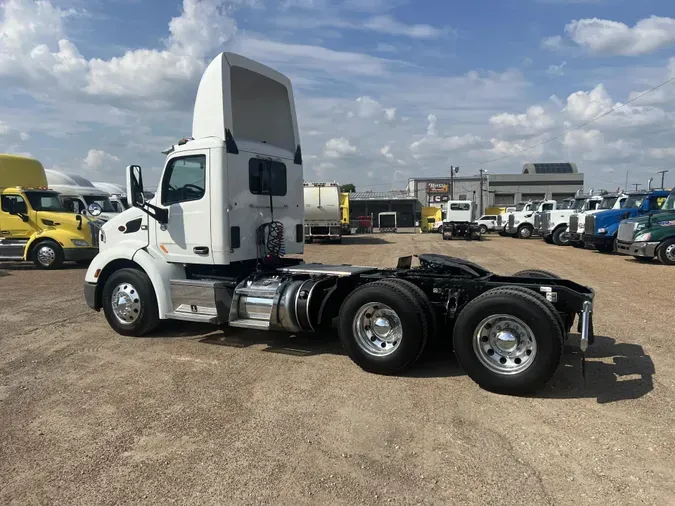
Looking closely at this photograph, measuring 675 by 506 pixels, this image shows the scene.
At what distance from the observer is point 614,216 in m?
19.5

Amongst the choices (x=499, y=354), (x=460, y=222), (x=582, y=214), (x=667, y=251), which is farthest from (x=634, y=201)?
(x=499, y=354)

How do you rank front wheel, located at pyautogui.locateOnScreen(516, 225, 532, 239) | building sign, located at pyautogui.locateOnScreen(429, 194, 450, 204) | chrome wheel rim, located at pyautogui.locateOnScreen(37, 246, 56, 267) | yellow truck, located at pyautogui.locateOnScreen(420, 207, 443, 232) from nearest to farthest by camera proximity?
chrome wheel rim, located at pyautogui.locateOnScreen(37, 246, 56, 267)
front wheel, located at pyautogui.locateOnScreen(516, 225, 532, 239)
yellow truck, located at pyautogui.locateOnScreen(420, 207, 443, 232)
building sign, located at pyautogui.locateOnScreen(429, 194, 450, 204)

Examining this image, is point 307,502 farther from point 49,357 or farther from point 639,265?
point 639,265

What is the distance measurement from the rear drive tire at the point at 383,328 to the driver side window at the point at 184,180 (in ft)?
8.90

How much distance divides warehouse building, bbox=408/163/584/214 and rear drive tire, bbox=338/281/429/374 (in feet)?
235

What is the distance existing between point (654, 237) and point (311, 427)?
15567 millimetres

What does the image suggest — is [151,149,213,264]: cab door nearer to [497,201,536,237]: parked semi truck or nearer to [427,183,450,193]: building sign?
[497,201,536,237]: parked semi truck

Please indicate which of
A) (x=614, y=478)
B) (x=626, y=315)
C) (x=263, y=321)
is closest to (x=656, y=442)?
(x=614, y=478)

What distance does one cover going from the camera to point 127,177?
22.1 ft

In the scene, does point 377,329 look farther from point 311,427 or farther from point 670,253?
point 670,253

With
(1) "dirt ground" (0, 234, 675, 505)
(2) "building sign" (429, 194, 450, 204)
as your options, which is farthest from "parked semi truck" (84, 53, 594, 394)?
(2) "building sign" (429, 194, 450, 204)

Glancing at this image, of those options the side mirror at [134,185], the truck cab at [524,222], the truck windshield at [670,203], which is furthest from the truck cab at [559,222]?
the side mirror at [134,185]

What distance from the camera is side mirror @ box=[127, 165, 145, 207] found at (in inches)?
263

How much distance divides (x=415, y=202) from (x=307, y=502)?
221 ft
